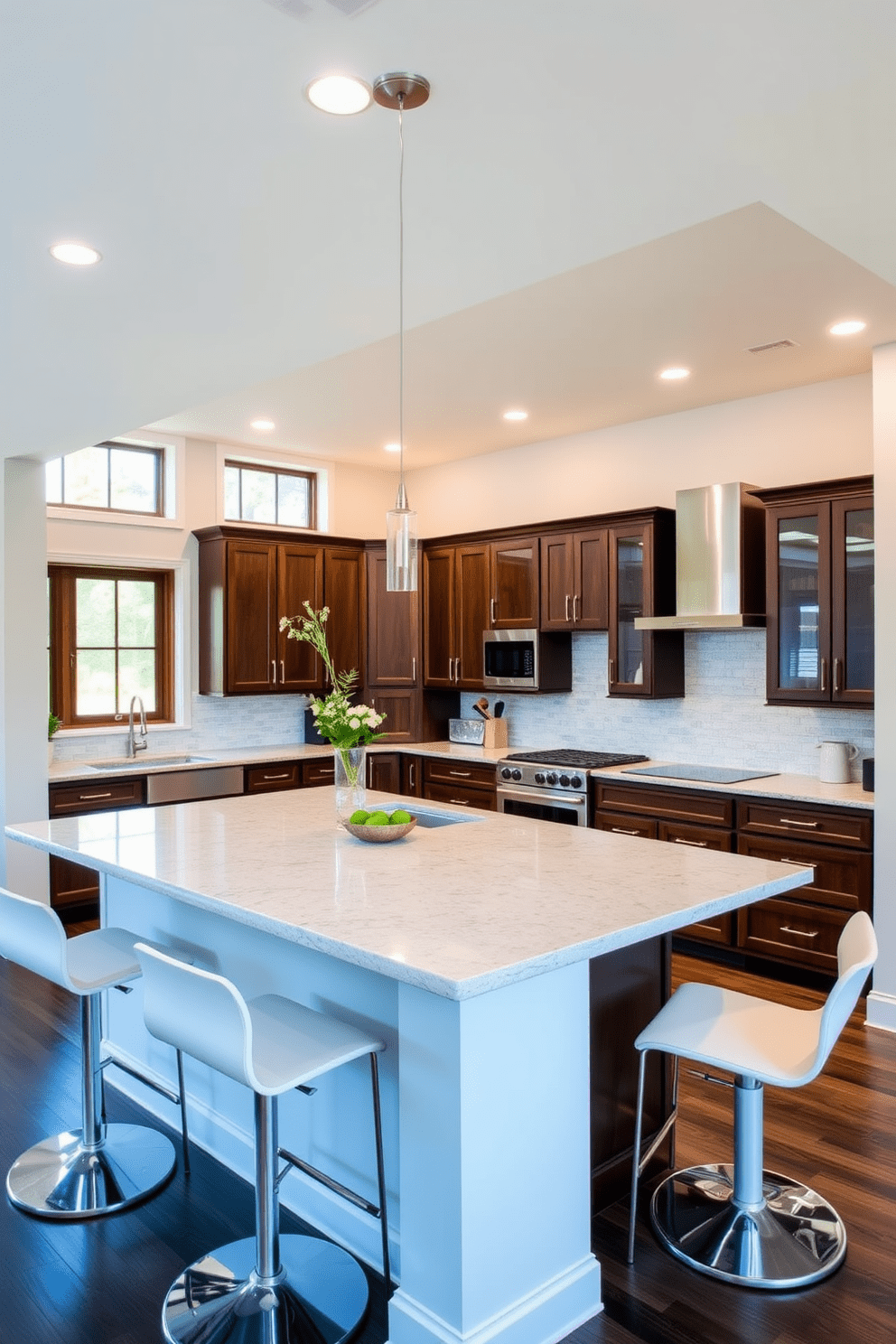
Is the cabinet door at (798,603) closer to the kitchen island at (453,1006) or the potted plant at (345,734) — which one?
the kitchen island at (453,1006)

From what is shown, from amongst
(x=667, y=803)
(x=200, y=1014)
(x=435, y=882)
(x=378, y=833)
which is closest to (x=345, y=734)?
(x=378, y=833)

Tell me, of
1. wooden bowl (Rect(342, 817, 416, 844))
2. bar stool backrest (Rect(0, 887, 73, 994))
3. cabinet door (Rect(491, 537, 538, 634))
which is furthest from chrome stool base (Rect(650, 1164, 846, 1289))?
cabinet door (Rect(491, 537, 538, 634))

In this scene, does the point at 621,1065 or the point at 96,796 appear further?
the point at 96,796

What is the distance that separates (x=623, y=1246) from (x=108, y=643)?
505 cm

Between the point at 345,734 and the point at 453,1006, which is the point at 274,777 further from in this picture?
the point at 453,1006

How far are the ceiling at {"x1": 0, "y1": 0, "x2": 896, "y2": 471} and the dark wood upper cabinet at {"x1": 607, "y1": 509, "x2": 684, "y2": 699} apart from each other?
171 cm

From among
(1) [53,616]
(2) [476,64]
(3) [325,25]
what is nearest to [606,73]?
(2) [476,64]

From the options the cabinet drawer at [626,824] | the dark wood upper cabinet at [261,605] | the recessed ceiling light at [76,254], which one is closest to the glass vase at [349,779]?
the recessed ceiling light at [76,254]

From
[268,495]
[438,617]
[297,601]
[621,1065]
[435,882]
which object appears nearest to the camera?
[435,882]

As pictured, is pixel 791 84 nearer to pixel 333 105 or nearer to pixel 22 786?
pixel 333 105

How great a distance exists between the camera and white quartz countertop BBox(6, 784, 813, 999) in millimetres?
1959

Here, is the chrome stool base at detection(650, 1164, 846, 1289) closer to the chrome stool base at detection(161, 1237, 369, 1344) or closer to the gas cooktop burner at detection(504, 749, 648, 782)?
the chrome stool base at detection(161, 1237, 369, 1344)

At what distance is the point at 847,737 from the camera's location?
4.97 meters

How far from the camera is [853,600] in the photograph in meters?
4.50
